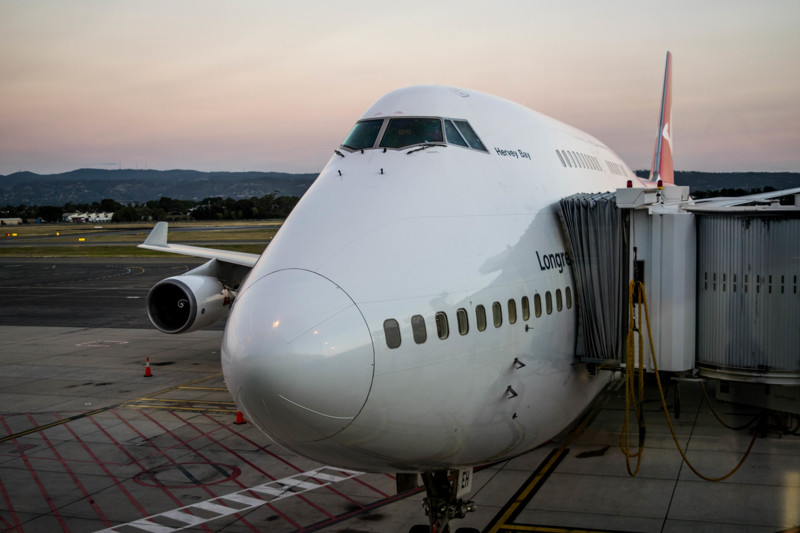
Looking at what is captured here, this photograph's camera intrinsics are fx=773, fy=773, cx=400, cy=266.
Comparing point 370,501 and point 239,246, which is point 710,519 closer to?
point 370,501

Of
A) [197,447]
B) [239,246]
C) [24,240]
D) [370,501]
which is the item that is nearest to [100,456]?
[197,447]

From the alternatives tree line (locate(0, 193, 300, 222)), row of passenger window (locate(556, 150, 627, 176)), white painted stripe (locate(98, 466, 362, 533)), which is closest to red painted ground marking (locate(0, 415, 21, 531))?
white painted stripe (locate(98, 466, 362, 533))

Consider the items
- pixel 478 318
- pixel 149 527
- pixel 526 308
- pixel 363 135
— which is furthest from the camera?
pixel 149 527

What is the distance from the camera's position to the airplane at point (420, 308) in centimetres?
727

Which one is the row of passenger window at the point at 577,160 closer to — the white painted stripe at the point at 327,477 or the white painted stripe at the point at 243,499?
the white painted stripe at the point at 327,477

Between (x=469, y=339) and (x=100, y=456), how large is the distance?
1112cm

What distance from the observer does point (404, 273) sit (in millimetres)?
8047

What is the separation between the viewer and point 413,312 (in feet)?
25.7

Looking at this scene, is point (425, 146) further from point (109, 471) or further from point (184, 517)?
point (109, 471)

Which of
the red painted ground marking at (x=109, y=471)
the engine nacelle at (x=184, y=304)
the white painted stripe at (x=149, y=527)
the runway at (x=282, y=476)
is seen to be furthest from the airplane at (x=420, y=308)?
the engine nacelle at (x=184, y=304)

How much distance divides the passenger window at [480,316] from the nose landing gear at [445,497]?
6.59 ft

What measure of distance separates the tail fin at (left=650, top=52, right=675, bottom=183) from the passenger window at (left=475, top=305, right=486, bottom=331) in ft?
77.5

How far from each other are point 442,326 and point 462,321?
335 mm

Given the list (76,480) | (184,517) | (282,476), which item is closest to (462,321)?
(184,517)
